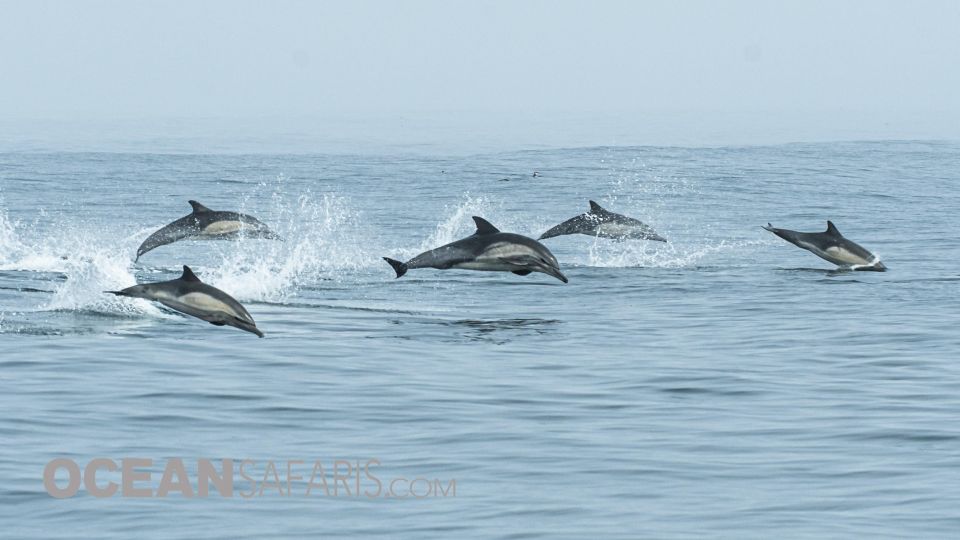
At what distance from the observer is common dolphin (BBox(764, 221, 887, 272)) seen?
79.9 ft

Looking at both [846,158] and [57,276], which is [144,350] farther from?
[846,158]

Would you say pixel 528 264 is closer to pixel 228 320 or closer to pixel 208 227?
pixel 228 320

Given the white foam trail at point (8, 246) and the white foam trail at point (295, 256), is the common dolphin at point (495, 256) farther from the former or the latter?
the white foam trail at point (8, 246)

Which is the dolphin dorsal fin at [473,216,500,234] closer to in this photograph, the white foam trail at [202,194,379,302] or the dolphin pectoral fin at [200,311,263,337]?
the white foam trail at [202,194,379,302]

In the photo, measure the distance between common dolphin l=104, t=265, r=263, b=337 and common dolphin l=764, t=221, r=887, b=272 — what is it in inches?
424

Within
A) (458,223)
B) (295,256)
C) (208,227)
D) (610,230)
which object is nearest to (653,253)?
(610,230)

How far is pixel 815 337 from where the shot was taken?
18156 millimetres

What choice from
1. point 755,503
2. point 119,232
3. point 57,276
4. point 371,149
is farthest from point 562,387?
point 371,149

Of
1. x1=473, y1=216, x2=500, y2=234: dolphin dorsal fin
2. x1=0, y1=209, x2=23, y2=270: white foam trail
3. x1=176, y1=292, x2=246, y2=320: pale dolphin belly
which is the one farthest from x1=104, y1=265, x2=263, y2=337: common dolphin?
x1=0, y1=209, x2=23, y2=270: white foam trail

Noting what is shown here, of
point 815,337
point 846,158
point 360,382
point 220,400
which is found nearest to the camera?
point 220,400

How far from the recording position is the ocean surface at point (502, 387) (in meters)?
10.6

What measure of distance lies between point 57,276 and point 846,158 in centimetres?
3969

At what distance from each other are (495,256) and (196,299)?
439cm

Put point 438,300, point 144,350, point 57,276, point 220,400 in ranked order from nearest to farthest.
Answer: point 220,400 → point 144,350 → point 438,300 → point 57,276
